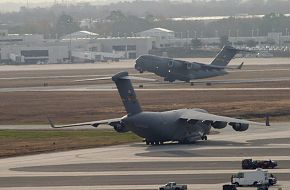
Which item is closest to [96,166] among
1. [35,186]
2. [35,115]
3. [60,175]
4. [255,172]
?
[60,175]

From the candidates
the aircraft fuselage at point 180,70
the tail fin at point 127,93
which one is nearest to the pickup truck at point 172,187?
the tail fin at point 127,93

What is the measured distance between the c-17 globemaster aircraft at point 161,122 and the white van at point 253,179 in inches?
881

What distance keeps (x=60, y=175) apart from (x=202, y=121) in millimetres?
20396

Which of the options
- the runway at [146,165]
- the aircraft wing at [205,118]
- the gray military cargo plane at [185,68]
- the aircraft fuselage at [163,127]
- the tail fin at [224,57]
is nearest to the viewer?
the runway at [146,165]

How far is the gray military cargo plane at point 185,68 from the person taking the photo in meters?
191

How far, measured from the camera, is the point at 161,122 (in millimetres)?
94250

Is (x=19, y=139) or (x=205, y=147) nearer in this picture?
(x=205, y=147)

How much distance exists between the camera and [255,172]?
70.9 meters

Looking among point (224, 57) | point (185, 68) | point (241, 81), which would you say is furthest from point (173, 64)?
point (241, 81)

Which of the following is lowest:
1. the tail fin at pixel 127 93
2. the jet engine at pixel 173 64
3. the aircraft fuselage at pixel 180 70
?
the aircraft fuselage at pixel 180 70

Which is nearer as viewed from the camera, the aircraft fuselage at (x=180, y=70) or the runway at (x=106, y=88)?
the runway at (x=106, y=88)

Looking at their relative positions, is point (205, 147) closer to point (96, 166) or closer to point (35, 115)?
point (96, 166)

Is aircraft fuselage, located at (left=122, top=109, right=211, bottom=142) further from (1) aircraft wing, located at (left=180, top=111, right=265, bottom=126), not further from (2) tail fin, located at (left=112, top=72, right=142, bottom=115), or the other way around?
(2) tail fin, located at (left=112, top=72, right=142, bottom=115)

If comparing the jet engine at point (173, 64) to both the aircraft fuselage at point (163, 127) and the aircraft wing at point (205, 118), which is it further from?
the aircraft wing at point (205, 118)
